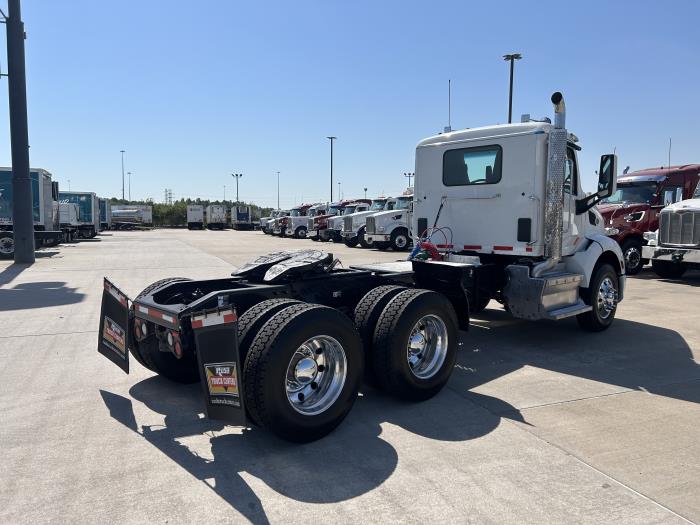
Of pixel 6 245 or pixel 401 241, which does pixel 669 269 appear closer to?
pixel 401 241

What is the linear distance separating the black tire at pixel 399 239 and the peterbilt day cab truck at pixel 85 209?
831 inches

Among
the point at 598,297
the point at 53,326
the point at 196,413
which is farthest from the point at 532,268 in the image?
the point at 53,326

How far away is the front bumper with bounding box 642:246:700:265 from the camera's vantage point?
1287 cm

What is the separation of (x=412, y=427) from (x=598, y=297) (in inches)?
176

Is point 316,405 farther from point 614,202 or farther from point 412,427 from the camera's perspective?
point 614,202

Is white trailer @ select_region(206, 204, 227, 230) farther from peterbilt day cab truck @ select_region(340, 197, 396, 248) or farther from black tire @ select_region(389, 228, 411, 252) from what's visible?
black tire @ select_region(389, 228, 411, 252)

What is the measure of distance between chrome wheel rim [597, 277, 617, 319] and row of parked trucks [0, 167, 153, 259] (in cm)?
Result: 1914

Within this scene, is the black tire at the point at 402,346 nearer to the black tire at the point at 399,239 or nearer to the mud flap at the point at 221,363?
the mud flap at the point at 221,363

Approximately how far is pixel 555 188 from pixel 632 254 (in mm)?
9683

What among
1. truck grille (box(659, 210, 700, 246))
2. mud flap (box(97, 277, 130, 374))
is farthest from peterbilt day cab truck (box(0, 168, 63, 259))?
truck grille (box(659, 210, 700, 246))

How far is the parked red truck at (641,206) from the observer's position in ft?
48.4

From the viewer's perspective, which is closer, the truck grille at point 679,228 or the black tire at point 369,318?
the black tire at point 369,318

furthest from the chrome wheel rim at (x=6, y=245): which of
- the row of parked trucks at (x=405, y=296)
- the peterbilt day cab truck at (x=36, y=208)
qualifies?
the row of parked trucks at (x=405, y=296)

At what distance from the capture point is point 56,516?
302cm
